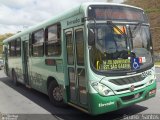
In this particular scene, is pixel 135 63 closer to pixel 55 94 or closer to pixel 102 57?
pixel 102 57

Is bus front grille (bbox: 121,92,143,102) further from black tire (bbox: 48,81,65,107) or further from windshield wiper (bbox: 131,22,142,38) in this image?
black tire (bbox: 48,81,65,107)

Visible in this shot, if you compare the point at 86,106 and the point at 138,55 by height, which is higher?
the point at 138,55

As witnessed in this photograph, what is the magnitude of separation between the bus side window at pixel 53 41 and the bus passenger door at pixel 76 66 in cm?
64

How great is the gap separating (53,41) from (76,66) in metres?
1.93

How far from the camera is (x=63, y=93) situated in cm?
837

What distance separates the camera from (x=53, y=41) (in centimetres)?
916

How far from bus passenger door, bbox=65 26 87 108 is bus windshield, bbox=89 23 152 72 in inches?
16.5

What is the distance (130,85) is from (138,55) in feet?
2.89

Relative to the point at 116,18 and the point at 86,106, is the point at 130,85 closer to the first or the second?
the point at 86,106

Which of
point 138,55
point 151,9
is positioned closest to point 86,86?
point 138,55

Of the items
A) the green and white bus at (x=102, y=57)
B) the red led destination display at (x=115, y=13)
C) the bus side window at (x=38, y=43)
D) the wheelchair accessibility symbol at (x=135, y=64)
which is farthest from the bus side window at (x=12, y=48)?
the wheelchair accessibility symbol at (x=135, y=64)

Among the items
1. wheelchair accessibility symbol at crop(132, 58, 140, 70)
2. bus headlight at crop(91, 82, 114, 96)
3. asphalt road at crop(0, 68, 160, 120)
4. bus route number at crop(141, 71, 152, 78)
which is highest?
wheelchair accessibility symbol at crop(132, 58, 140, 70)

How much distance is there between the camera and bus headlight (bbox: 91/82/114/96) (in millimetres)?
6832

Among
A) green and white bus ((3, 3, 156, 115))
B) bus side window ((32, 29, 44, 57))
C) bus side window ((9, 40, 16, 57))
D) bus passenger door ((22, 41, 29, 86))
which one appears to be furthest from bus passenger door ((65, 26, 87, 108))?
bus side window ((9, 40, 16, 57))
